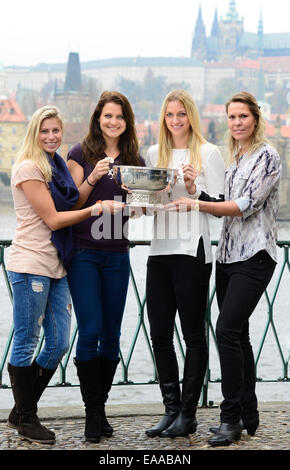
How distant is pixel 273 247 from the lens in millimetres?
3201

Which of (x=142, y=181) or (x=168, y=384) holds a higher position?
(x=142, y=181)

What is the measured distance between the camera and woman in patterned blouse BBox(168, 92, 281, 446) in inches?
123

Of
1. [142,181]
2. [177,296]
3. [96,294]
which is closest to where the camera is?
[142,181]

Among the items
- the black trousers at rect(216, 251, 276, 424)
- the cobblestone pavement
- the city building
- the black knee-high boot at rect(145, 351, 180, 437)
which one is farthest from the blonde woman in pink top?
the city building

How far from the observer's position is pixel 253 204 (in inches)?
123

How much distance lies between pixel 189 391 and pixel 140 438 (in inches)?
11.5

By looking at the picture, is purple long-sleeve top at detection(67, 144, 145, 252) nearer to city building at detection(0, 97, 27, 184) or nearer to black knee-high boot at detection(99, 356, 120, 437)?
black knee-high boot at detection(99, 356, 120, 437)

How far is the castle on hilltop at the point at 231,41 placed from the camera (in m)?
141

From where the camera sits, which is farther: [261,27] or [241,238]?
[261,27]

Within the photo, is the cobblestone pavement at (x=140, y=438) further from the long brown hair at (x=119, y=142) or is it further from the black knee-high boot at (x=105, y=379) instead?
the long brown hair at (x=119, y=142)

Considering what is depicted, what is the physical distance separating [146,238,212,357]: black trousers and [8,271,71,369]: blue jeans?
37 centimetres

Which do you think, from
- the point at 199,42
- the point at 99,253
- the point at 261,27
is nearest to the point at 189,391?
the point at 99,253

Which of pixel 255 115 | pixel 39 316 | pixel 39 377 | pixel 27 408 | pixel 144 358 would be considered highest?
pixel 255 115

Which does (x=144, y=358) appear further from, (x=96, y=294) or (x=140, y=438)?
(x=96, y=294)
